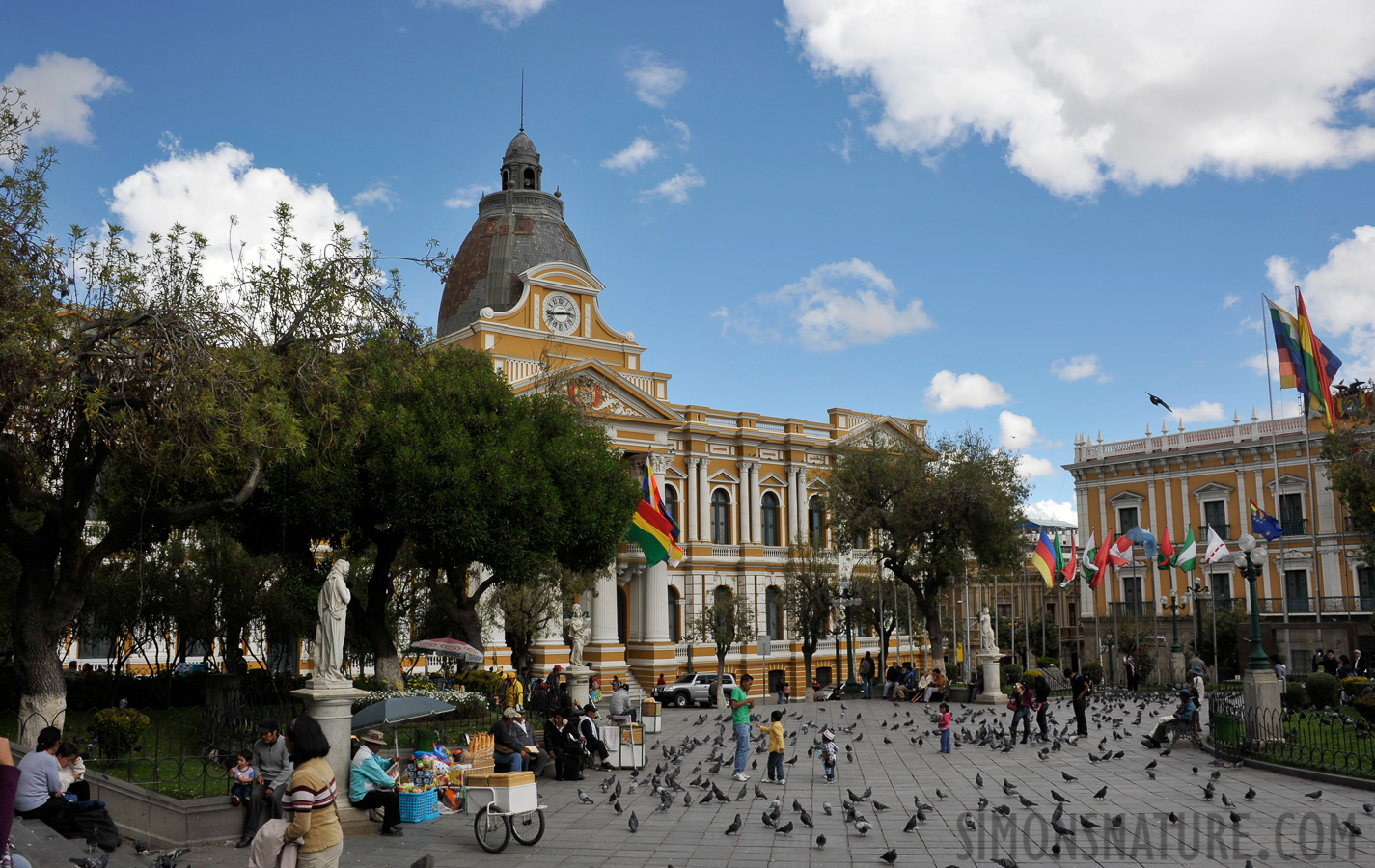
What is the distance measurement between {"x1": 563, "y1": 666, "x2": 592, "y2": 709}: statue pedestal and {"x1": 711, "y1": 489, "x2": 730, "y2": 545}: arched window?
2767 cm

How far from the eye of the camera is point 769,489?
172 ft

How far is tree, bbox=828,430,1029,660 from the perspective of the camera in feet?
125

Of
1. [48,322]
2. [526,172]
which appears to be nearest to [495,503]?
[48,322]

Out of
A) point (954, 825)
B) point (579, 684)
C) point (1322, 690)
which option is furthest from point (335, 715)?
point (1322, 690)

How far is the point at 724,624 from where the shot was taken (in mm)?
43938

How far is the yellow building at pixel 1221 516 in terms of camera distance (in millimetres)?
48156

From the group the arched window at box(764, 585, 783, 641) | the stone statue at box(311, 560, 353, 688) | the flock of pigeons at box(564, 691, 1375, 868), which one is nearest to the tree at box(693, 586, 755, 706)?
the arched window at box(764, 585, 783, 641)

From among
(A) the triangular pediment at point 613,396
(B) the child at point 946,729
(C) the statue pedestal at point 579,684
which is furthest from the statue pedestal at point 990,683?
(A) the triangular pediment at point 613,396

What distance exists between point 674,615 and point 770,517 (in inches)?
304

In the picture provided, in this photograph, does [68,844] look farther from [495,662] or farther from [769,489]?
[769,489]

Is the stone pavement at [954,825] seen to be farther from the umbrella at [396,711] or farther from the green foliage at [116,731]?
the green foliage at [116,731]

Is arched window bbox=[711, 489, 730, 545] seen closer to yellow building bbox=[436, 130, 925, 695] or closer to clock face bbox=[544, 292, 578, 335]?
yellow building bbox=[436, 130, 925, 695]

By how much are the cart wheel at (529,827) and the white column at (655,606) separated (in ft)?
104

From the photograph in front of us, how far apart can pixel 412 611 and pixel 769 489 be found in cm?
2416
